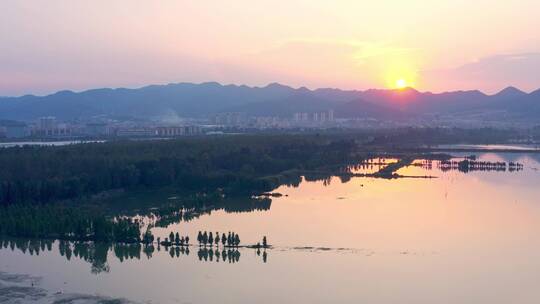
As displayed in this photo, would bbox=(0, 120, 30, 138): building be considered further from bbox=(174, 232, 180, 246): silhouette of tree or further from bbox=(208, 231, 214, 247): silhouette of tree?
bbox=(208, 231, 214, 247): silhouette of tree

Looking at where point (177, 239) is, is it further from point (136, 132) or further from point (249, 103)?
point (249, 103)

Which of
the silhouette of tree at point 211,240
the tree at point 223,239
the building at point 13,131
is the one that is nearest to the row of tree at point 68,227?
the silhouette of tree at point 211,240

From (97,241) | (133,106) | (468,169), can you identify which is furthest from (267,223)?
(133,106)

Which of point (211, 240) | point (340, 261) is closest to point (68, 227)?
point (211, 240)

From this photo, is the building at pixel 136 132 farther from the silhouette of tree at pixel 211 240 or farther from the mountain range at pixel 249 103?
the silhouette of tree at pixel 211 240

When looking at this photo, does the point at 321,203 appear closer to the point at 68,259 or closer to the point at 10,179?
the point at 68,259

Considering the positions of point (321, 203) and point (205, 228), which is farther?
point (321, 203)
